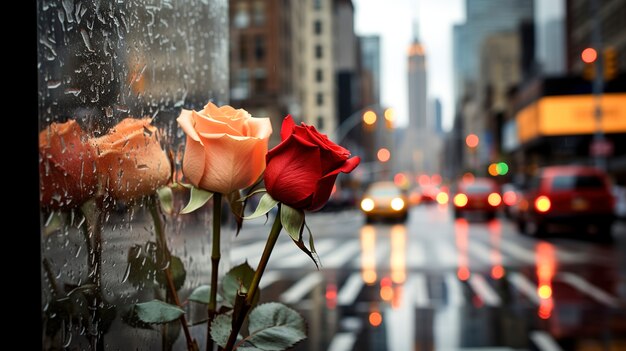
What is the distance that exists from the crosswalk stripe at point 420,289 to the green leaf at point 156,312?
764 centimetres

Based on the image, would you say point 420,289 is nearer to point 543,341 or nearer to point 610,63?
point 543,341

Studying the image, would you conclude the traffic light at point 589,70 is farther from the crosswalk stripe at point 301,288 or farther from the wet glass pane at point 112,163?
the wet glass pane at point 112,163

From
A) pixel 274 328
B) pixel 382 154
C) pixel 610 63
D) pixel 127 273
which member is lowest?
pixel 274 328

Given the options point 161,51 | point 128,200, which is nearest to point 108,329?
point 128,200

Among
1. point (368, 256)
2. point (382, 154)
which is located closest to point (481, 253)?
point (368, 256)

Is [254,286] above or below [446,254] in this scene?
above

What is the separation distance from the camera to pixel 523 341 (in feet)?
21.4

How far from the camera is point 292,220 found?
1112 millimetres

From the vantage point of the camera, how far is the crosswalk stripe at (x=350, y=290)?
894 centimetres

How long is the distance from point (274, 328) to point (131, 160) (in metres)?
0.38

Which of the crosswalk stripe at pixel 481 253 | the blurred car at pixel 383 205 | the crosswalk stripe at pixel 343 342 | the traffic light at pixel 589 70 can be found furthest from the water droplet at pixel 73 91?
the blurred car at pixel 383 205

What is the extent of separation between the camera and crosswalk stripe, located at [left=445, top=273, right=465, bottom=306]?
29.0ft

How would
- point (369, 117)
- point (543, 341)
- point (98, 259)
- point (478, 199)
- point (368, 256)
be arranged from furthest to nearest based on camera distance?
1. point (478, 199)
2. point (369, 117)
3. point (368, 256)
4. point (543, 341)
5. point (98, 259)

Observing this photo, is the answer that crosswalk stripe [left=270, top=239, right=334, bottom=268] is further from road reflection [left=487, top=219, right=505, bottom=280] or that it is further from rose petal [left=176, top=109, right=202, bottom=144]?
rose petal [left=176, top=109, right=202, bottom=144]
